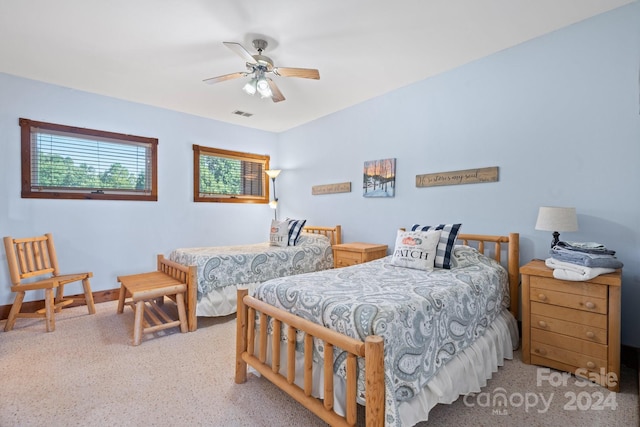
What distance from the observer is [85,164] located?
12.0 feet

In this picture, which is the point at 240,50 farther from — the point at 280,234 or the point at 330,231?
the point at 330,231

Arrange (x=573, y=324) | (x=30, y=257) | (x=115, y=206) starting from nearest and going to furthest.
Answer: (x=573, y=324) < (x=30, y=257) < (x=115, y=206)

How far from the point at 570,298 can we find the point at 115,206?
15.5 feet

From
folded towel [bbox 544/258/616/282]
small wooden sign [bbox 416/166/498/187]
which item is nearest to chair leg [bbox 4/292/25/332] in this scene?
small wooden sign [bbox 416/166/498/187]

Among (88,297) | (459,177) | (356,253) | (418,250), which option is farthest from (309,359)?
(88,297)

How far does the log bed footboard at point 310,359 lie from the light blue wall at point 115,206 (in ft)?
9.02

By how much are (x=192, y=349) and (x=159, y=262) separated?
1.45 metres

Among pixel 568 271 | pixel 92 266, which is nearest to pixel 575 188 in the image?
pixel 568 271

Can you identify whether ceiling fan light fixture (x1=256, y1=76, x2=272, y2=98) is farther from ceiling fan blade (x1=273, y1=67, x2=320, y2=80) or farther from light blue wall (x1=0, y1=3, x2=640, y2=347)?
light blue wall (x1=0, y1=3, x2=640, y2=347)

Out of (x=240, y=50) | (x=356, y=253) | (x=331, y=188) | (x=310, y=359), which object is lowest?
(x=310, y=359)

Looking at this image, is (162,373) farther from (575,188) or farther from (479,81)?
(479,81)

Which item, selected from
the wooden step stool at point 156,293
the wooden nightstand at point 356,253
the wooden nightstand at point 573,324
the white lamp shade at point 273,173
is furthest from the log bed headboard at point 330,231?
the wooden nightstand at point 573,324

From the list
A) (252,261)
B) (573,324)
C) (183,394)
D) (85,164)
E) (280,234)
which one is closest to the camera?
(183,394)

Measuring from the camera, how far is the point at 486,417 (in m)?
1.65
